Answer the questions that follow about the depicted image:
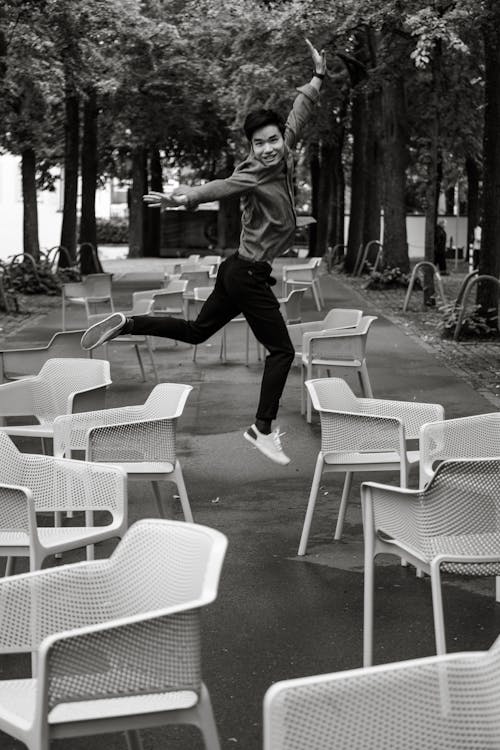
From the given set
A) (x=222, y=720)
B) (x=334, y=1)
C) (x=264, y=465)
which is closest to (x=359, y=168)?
(x=334, y=1)

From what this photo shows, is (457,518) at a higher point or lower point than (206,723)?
higher

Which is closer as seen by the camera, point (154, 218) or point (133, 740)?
point (133, 740)

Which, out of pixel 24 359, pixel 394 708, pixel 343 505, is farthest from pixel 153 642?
pixel 24 359

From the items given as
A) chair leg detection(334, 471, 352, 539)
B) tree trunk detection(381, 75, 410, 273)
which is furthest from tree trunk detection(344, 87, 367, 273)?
chair leg detection(334, 471, 352, 539)

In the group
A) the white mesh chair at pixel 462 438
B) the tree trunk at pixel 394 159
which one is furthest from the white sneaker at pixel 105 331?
the tree trunk at pixel 394 159

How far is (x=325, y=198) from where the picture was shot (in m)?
47.2

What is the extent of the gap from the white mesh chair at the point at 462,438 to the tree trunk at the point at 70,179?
90.3 ft

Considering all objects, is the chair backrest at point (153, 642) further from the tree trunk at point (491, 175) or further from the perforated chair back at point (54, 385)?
the tree trunk at point (491, 175)

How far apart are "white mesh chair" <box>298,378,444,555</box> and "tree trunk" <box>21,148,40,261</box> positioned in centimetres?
2452

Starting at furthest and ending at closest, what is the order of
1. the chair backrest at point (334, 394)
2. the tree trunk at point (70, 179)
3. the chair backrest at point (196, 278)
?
the tree trunk at point (70, 179)
the chair backrest at point (196, 278)
the chair backrest at point (334, 394)

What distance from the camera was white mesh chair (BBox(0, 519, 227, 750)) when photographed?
345cm

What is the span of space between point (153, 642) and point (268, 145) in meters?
5.07

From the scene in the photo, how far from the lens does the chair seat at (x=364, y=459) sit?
282 inches

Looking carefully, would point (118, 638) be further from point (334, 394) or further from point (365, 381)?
point (365, 381)
